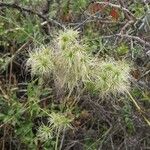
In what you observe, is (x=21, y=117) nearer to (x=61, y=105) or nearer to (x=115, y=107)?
(x=61, y=105)

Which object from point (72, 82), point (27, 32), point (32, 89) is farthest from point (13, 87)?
point (72, 82)

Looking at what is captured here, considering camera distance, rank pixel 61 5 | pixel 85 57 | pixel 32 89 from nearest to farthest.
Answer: pixel 85 57 → pixel 32 89 → pixel 61 5

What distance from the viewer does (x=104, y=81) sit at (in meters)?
2.07

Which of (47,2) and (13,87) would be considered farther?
(47,2)

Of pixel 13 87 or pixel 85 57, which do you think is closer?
pixel 85 57

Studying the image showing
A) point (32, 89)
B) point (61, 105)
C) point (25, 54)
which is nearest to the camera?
point (61, 105)

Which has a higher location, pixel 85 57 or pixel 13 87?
pixel 85 57

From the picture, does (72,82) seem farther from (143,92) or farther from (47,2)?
(47,2)

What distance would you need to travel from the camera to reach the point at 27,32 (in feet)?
8.52

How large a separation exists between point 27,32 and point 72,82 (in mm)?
600

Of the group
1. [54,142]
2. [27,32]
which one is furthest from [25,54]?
[54,142]

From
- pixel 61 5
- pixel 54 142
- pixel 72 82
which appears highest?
pixel 61 5

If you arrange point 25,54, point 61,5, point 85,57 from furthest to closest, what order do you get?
point 61,5
point 25,54
point 85,57

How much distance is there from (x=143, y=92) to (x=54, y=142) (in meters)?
0.51
